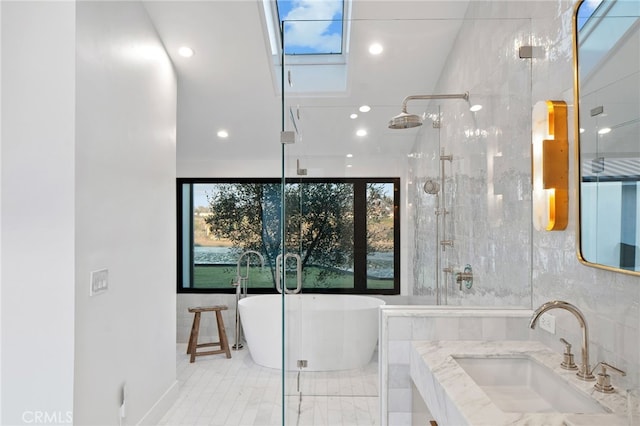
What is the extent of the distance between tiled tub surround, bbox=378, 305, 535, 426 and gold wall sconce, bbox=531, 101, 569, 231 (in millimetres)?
553

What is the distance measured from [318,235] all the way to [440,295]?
737mm

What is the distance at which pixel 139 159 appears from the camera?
99.0 inches

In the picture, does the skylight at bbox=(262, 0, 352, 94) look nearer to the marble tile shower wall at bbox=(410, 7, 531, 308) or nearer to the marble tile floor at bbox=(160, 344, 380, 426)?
Answer: the marble tile shower wall at bbox=(410, 7, 531, 308)

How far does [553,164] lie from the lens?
1570mm

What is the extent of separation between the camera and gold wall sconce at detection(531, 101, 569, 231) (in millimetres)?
1553

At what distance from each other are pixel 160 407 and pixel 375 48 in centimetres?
268

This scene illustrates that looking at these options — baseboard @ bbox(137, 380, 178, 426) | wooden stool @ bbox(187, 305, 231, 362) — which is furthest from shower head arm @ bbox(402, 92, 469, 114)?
wooden stool @ bbox(187, 305, 231, 362)

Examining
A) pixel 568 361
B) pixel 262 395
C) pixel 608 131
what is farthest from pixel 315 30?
pixel 262 395

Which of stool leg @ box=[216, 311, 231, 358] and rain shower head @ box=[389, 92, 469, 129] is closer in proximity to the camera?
rain shower head @ box=[389, 92, 469, 129]

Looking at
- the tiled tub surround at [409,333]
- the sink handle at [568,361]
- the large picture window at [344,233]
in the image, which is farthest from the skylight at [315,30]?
the sink handle at [568,361]

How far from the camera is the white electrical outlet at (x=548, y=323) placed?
165 cm

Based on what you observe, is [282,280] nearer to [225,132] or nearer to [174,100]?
[174,100]

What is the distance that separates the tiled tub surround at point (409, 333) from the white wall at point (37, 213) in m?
1.44

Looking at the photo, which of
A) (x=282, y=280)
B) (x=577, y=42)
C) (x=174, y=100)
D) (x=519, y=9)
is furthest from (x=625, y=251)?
(x=174, y=100)
